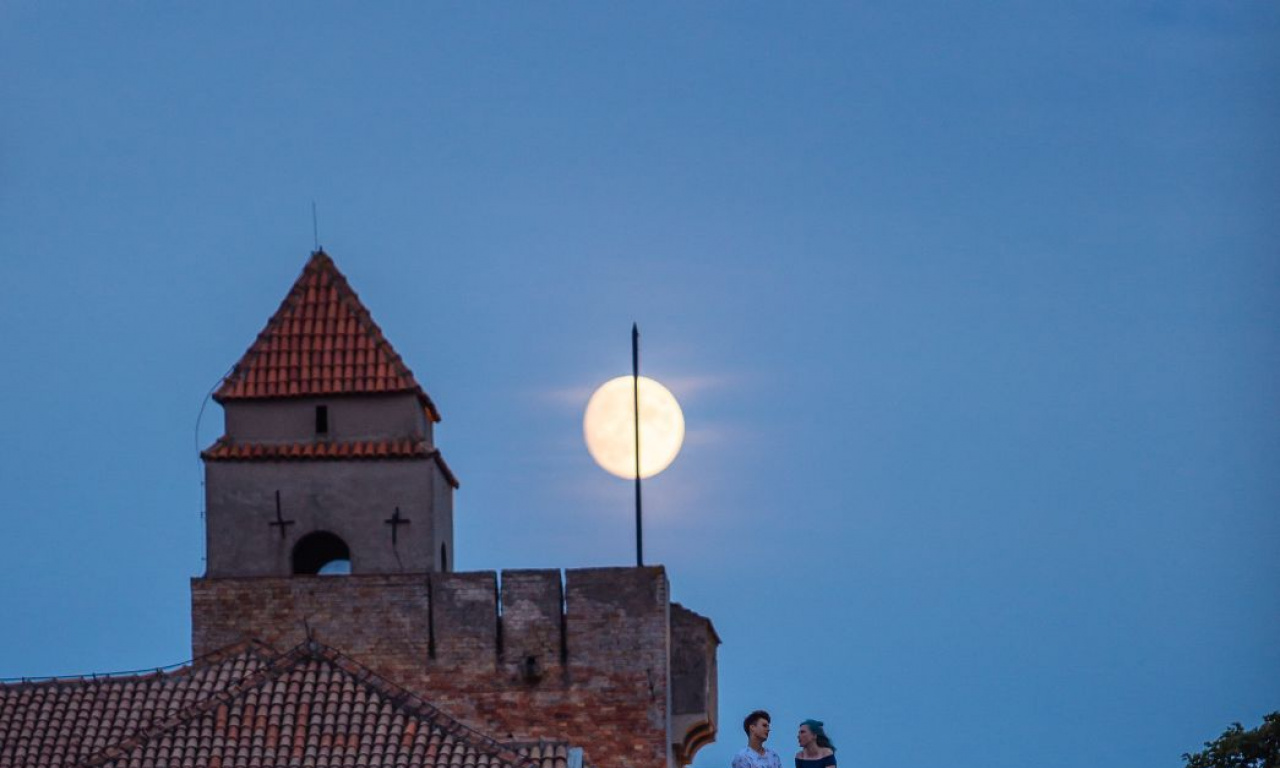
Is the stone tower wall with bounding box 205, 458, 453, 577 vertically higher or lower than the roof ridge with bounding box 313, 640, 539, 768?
higher

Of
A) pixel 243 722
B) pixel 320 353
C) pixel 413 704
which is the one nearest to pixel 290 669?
pixel 243 722

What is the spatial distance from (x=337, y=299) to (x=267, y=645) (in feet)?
18.6

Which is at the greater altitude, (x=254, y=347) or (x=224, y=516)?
(x=254, y=347)

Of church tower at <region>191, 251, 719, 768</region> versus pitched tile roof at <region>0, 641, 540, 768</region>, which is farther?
church tower at <region>191, 251, 719, 768</region>

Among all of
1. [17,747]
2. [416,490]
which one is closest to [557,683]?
[416,490]

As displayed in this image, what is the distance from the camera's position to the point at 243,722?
3125 centimetres

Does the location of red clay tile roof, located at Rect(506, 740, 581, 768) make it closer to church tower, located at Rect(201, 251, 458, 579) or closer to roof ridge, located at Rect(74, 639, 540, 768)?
roof ridge, located at Rect(74, 639, 540, 768)

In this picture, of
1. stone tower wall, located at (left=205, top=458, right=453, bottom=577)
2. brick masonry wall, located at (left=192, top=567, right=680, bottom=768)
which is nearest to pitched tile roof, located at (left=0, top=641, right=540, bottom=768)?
brick masonry wall, located at (left=192, top=567, right=680, bottom=768)

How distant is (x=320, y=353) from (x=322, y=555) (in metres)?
2.69

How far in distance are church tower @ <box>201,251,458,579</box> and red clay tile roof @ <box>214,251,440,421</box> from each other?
2 centimetres

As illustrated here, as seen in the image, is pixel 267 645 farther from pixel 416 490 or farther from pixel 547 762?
pixel 547 762

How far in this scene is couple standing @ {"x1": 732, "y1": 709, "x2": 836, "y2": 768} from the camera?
22.7 metres

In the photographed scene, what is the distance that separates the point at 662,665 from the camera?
3450 centimetres

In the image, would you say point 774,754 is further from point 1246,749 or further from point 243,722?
point 1246,749
